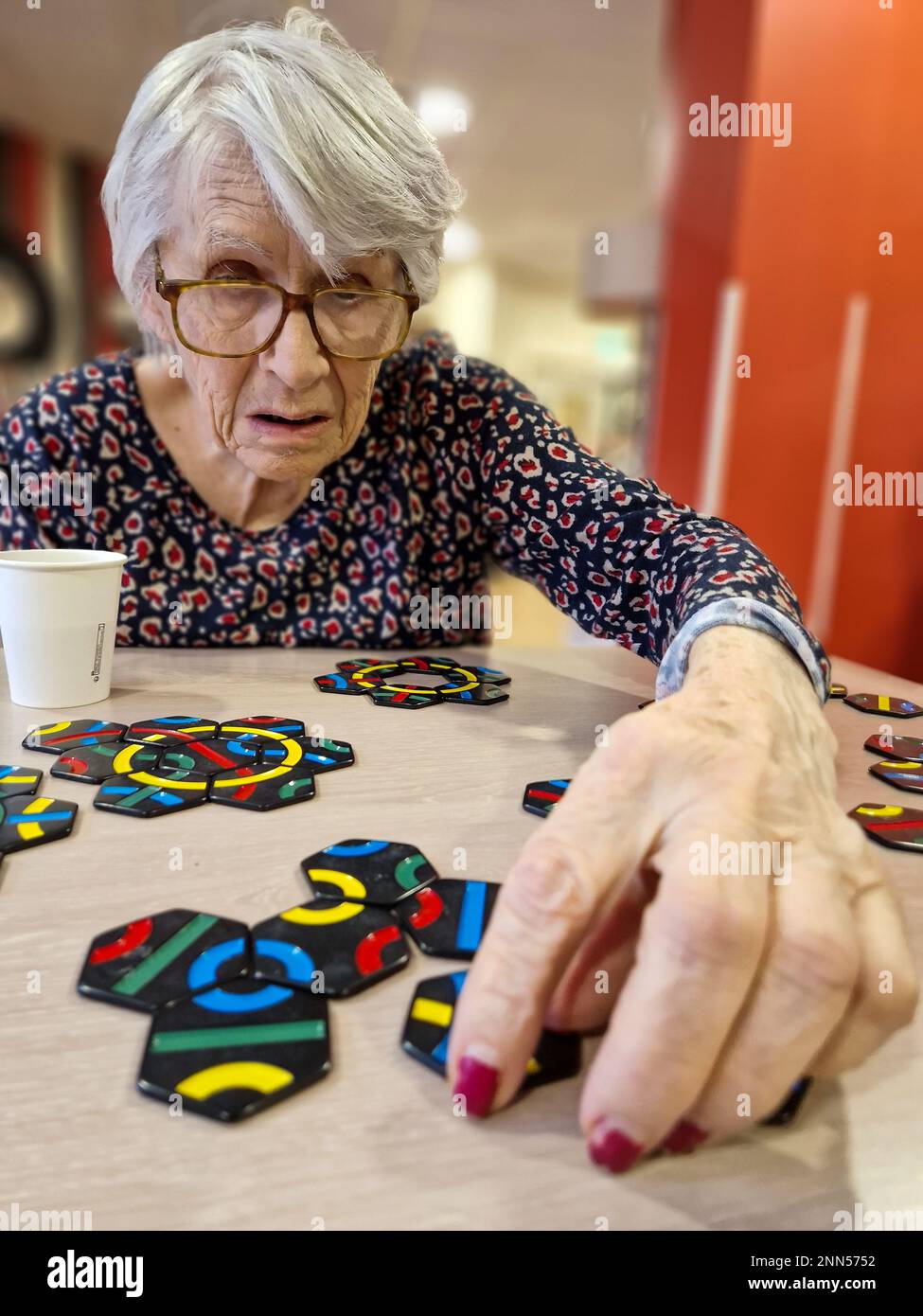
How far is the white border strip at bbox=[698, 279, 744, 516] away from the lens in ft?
8.47

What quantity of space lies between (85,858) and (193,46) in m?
0.96

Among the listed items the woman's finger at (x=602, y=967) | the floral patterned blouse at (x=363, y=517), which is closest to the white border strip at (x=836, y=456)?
the floral patterned blouse at (x=363, y=517)

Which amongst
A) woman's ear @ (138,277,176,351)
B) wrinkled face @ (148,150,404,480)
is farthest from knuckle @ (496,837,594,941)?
woman's ear @ (138,277,176,351)

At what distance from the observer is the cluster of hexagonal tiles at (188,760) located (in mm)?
657

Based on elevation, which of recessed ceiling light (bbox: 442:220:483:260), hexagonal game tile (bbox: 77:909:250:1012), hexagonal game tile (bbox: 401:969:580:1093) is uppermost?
recessed ceiling light (bbox: 442:220:483:260)

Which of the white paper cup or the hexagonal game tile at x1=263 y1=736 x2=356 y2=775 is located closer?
the hexagonal game tile at x1=263 y1=736 x2=356 y2=775

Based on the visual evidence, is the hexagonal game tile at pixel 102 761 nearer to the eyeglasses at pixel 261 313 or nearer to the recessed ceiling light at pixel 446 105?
the eyeglasses at pixel 261 313

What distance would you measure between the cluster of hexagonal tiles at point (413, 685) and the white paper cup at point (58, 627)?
0.24 m

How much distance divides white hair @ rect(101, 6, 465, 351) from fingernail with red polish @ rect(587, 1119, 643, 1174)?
35.7 inches

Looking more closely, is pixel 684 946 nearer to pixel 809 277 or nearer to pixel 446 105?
pixel 809 277

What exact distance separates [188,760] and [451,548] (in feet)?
2.33

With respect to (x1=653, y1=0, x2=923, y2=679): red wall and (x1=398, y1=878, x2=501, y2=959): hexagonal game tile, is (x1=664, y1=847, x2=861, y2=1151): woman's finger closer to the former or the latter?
(x1=398, y1=878, x2=501, y2=959): hexagonal game tile

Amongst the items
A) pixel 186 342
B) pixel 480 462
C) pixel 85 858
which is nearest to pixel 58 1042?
pixel 85 858

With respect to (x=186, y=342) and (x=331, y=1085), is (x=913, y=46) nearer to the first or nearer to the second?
(x=186, y=342)
